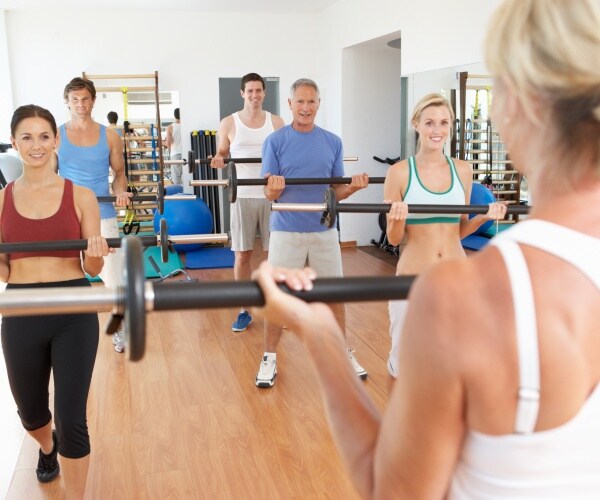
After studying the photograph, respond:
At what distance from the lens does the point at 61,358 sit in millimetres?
2072

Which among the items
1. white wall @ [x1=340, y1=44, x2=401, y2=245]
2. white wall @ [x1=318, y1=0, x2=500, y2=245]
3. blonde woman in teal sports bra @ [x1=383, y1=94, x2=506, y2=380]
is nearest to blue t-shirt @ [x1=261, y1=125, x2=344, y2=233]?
blonde woman in teal sports bra @ [x1=383, y1=94, x2=506, y2=380]

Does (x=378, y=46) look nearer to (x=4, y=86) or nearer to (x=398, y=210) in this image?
(x=4, y=86)

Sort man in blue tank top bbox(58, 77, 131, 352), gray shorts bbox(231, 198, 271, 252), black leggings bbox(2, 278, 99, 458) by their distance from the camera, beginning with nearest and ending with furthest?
black leggings bbox(2, 278, 99, 458) → man in blue tank top bbox(58, 77, 131, 352) → gray shorts bbox(231, 198, 271, 252)

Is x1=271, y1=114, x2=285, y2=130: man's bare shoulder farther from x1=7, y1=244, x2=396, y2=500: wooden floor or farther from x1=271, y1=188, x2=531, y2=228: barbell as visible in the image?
x1=271, y1=188, x2=531, y2=228: barbell

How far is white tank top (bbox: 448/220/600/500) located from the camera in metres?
0.61

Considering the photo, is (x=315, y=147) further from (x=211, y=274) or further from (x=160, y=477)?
(x=211, y=274)

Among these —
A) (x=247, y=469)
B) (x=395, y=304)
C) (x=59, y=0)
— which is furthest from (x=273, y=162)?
(x=59, y=0)

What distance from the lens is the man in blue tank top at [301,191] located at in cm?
335

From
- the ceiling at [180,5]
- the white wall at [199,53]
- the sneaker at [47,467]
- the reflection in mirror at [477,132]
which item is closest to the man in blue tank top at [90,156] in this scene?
the sneaker at [47,467]

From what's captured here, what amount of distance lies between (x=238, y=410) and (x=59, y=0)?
515 cm

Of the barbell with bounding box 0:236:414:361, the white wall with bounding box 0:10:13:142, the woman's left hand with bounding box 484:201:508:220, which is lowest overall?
the woman's left hand with bounding box 484:201:508:220

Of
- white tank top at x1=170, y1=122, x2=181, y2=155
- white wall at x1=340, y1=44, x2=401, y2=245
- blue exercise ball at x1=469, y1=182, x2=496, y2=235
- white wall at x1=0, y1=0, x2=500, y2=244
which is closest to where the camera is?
blue exercise ball at x1=469, y1=182, x2=496, y2=235

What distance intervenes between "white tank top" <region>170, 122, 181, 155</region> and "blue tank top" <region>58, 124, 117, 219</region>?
3629mm

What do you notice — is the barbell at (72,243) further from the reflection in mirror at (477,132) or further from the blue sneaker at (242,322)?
the reflection in mirror at (477,132)
